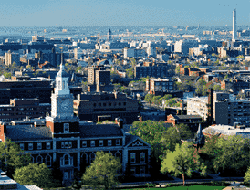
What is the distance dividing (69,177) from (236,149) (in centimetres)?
2037

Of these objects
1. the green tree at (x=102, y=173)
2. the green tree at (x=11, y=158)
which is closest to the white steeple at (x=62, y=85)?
the green tree at (x=11, y=158)

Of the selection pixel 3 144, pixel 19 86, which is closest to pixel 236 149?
pixel 3 144

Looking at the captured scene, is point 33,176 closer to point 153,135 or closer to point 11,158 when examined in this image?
point 11,158

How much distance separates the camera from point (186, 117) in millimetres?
120188

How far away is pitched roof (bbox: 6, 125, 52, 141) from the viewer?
78.8 metres

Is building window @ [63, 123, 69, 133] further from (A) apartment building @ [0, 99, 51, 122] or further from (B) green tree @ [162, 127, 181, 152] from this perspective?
(A) apartment building @ [0, 99, 51, 122]

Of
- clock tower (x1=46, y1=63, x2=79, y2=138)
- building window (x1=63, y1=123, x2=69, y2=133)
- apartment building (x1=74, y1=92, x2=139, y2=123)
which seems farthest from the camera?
apartment building (x1=74, y1=92, x2=139, y2=123)

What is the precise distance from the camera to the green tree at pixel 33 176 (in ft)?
222

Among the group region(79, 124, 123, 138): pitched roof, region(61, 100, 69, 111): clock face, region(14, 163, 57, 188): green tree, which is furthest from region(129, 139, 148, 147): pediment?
region(14, 163, 57, 188): green tree

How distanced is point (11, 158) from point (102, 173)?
997 cm

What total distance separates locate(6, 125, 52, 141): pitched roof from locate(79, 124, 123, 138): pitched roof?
4.16 metres

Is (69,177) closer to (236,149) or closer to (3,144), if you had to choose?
(3,144)

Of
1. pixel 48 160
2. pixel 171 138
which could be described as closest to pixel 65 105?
pixel 48 160

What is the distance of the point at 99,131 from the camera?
82.3 m
